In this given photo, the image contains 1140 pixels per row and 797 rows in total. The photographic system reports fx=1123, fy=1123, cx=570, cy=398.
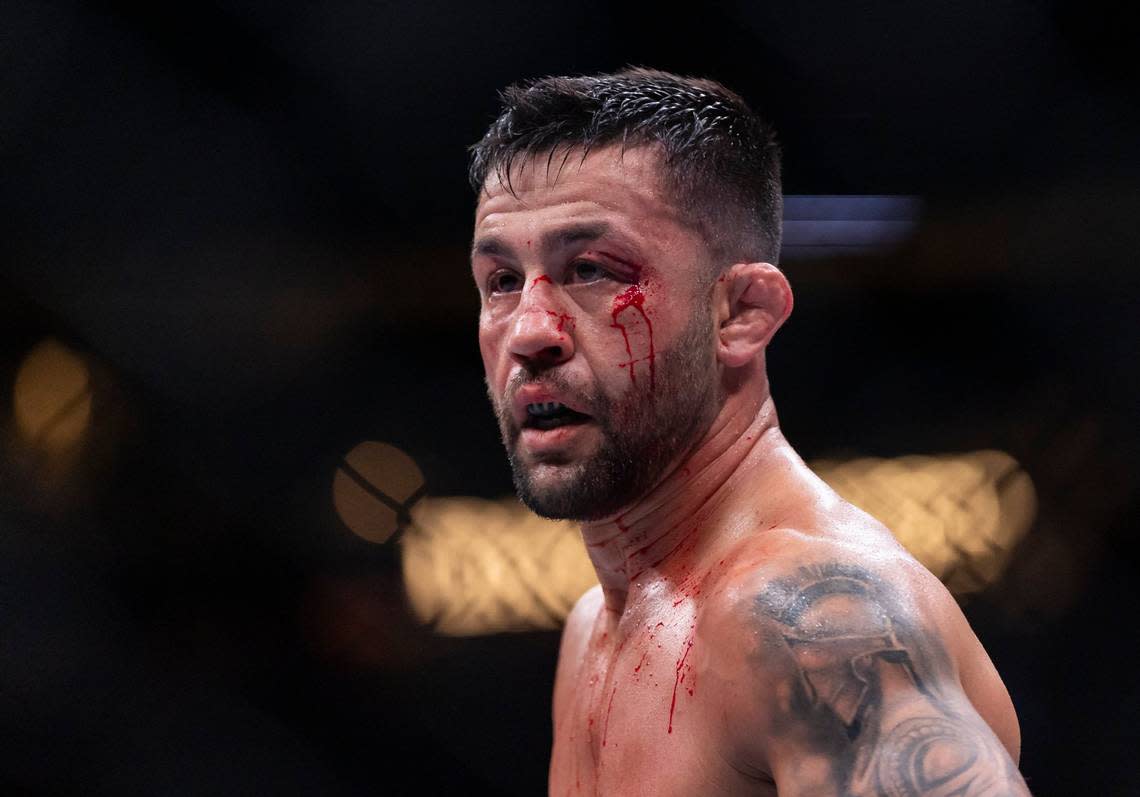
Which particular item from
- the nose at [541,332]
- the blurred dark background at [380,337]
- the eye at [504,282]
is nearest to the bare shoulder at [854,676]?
the nose at [541,332]

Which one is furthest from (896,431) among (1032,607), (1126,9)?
(1126,9)

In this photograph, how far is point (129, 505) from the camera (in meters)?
1.93

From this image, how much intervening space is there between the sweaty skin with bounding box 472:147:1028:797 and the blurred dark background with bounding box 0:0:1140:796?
59 centimetres

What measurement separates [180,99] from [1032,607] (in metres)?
1.72

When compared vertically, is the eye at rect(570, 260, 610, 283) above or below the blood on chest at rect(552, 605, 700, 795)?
above

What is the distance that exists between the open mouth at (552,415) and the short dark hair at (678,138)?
23 centimetres

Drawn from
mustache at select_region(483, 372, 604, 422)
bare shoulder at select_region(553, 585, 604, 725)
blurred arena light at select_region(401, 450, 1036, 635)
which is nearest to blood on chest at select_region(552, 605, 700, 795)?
bare shoulder at select_region(553, 585, 604, 725)

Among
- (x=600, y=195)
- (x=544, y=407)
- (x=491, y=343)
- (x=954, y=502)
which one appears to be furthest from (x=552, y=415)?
(x=954, y=502)

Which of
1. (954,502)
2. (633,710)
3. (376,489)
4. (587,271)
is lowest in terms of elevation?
(954,502)

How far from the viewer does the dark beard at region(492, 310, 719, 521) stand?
3.71ft

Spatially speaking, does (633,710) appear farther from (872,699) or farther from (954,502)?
(954,502)

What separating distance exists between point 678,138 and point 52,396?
4.00 ft

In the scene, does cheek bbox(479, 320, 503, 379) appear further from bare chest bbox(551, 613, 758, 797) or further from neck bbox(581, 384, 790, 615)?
bare chest bbox(551, 613, 758, 797)

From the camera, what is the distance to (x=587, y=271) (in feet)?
3.76
